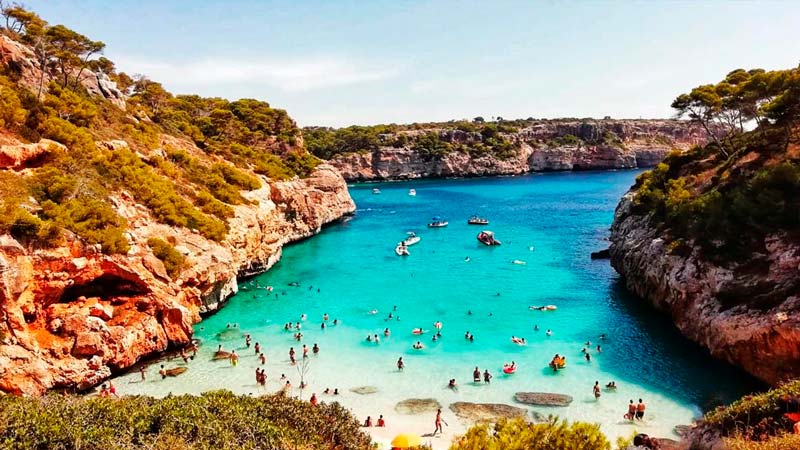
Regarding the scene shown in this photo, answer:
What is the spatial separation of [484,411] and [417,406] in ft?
10.3

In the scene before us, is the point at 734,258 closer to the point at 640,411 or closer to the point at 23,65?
the point at 640,411

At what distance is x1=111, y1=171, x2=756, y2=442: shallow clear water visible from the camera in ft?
74.4

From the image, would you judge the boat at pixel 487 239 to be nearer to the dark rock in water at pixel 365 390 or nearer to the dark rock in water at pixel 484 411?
the dark rock in water at pixel 365 390

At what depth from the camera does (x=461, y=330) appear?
31203 millimetres

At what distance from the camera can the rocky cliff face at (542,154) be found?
438ft

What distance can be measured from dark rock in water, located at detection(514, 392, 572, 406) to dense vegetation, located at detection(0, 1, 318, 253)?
22784 millimetres

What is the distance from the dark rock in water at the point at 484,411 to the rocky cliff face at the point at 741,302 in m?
11.1

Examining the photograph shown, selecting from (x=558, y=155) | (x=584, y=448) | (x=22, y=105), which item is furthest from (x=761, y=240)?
(x=558, y=155)

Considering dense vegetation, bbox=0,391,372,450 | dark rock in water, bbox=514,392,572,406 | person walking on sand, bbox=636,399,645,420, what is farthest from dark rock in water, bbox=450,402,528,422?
dense vegetation, bbox=0,391,372,450

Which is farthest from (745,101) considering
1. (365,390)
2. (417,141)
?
(417,141)

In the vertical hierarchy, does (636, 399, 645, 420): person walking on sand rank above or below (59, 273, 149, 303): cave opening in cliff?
below

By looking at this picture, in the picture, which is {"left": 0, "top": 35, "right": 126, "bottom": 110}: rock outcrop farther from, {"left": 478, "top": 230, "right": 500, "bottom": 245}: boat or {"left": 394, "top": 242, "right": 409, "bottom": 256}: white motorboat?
{"left": 478, "top": 230, "right": 500, "bottom": 245}: boat

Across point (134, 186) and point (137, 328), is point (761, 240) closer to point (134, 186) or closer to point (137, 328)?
point (137, 328)

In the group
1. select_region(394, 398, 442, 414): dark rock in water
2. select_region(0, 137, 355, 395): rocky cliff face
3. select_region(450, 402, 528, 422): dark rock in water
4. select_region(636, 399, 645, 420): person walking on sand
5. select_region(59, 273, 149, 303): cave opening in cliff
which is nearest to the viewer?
select_region(636, 399, 645, 420): person walking on sand
